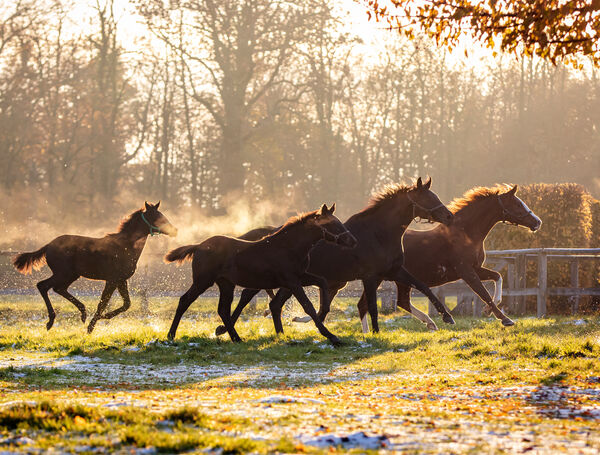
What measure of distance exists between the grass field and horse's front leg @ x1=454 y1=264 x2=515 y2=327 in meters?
0.58

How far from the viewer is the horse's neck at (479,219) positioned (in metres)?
15.2

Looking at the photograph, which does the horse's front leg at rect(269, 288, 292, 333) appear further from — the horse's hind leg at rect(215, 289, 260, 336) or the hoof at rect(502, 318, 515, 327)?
the hoof at rect(502, 318, 515, 327)

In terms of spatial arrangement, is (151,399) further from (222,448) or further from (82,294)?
(82,294)

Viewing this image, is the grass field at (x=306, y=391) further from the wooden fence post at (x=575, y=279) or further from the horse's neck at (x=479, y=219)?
the wooden fence post at (x=575, y=279)

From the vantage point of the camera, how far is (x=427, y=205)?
14164mm

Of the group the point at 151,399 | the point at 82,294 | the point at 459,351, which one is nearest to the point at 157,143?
the point at 82,294

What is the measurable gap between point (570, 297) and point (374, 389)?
41.2 feet

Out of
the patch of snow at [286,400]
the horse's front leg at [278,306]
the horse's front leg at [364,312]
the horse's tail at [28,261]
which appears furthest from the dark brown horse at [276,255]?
the patch of snow at [286,400]

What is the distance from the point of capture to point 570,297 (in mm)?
19703

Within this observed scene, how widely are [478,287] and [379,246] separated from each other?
6.81 feet

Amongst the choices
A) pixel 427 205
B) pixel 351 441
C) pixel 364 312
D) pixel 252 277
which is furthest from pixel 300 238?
pixel 351 441

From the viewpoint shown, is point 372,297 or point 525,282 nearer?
point 372,297

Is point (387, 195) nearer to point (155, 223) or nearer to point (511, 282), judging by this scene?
point (155, 223)

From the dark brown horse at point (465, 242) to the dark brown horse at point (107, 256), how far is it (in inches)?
169
